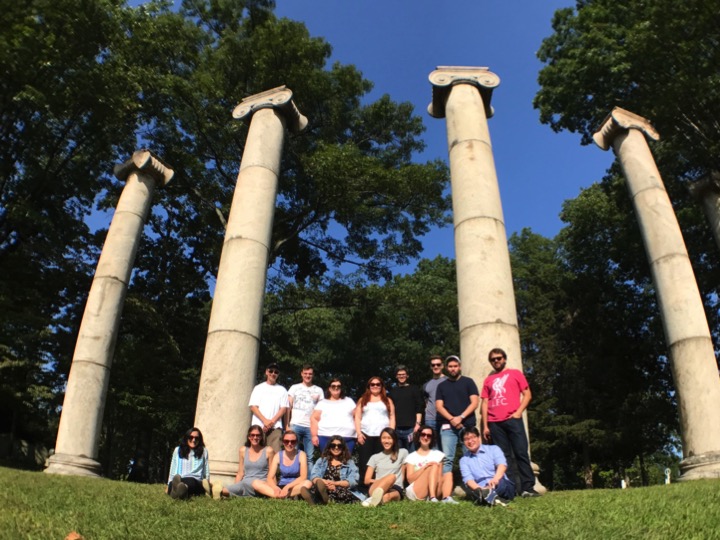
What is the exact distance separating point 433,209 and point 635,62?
41.0ft

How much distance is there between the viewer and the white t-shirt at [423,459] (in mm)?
10359

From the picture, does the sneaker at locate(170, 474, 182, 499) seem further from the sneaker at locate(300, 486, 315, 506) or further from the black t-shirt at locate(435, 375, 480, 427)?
the black t-shirt at locate(435, 375, 480, 427)

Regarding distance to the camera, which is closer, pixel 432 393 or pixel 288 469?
pixel 288 469

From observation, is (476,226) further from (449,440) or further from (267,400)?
(267,400)

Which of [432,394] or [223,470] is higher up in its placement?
[432,394]

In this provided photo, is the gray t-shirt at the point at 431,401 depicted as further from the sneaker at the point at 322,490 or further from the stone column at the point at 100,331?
the stone column at the point at 100,331

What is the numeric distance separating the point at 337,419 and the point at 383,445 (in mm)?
1556

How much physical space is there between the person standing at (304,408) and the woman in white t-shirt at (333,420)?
350 mm

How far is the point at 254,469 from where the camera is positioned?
36.5 ft

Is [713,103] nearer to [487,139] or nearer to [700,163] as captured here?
[700,163]

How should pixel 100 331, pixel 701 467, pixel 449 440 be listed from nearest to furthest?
pixel 449 440, pixel 701 467, pixel 100 331

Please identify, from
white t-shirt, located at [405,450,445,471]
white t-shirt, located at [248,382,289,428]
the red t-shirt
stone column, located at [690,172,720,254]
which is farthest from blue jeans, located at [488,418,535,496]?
stone column, located at [690,172,720,254]

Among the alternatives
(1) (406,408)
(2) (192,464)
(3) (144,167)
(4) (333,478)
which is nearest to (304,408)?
(1) (406,408)

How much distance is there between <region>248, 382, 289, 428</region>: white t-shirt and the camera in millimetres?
12751
